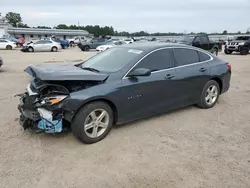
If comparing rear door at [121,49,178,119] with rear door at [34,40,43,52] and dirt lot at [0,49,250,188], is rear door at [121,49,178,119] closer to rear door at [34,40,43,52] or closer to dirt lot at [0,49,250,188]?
dirt lot at [0,49,250,188]

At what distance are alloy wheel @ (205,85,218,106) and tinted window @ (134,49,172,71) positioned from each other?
4.62 ft

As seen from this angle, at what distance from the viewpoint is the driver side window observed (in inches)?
171

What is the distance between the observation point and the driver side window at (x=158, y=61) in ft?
14.2

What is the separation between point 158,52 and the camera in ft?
15.1

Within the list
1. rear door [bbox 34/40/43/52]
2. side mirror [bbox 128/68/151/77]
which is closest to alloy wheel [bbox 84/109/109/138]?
side mirror [bbox 128/68/151/77]

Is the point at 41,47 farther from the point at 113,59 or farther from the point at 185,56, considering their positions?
the point at 185,56

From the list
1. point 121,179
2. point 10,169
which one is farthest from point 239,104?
point 10,169

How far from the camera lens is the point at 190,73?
16.3 ft

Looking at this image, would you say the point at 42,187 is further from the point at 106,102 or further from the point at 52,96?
the point at 106,102

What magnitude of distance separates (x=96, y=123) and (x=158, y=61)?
5.60 feet

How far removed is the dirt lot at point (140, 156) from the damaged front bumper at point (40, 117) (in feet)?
0.98

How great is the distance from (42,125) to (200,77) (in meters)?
3.37

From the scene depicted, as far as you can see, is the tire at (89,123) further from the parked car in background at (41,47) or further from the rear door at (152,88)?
the parked car in background at (41,47)

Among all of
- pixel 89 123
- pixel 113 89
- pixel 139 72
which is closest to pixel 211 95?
pixel 139 72
